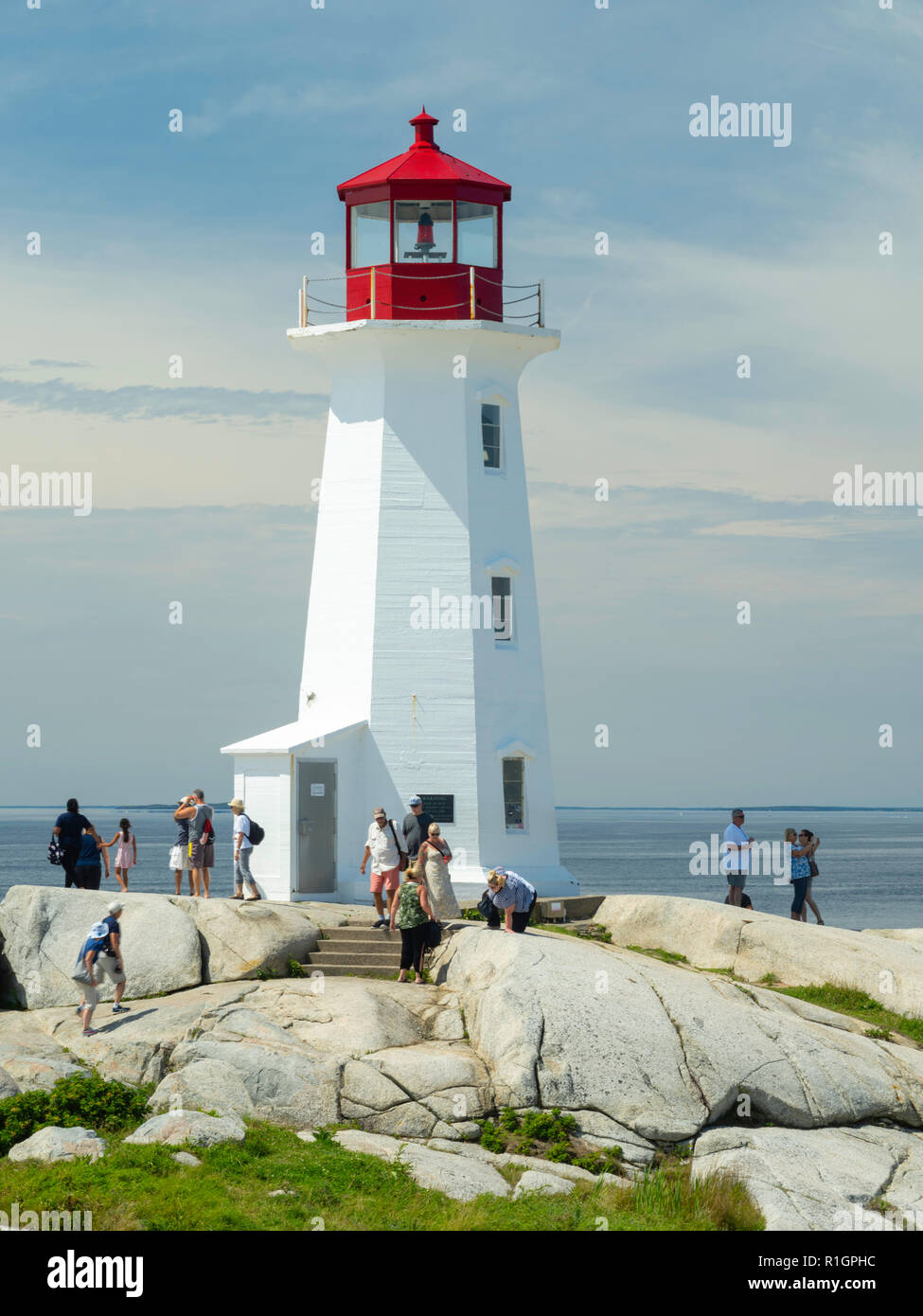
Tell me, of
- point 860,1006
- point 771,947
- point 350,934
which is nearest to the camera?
point 350,934

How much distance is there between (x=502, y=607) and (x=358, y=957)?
8.02 metres

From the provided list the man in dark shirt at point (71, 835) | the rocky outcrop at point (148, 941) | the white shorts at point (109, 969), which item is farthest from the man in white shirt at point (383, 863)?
the man in dark shirt at point (71, 835)

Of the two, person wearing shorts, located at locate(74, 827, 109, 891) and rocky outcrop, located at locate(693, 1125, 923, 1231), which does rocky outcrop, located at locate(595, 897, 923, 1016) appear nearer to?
rocky outcrop, located at locate(693, 1125, 923, 1231)

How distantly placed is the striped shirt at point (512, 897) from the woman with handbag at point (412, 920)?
1.06 m

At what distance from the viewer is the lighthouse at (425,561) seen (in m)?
26.0

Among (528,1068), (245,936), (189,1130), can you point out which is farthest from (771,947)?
(189,1130)

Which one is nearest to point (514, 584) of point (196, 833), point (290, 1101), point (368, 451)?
point (368, 451)

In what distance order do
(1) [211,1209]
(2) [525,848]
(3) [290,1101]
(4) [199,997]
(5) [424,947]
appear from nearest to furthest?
(1) [211,1209] → (3) [290,1101] → (4) [199,997] → (5) [424,947] → (2) [525,848]

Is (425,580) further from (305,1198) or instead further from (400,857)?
(305,1198)

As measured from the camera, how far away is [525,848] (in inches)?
1060

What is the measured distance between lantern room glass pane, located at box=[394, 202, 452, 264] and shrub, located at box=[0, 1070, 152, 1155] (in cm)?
1587

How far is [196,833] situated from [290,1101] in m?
8.09

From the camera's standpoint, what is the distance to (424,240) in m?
26.7

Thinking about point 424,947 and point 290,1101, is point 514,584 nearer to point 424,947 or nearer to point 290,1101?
point 424,947
